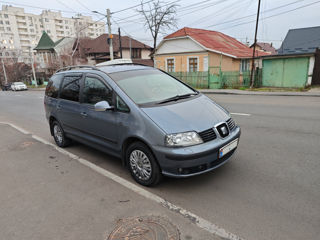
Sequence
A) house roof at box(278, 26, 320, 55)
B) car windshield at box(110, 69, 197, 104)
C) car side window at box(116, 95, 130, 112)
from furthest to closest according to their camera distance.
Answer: house roof at box(278, 26, 320, 55)
car windshield at box(110, 69, 197, 104)
car side window at box(116, 95, 130, 112)

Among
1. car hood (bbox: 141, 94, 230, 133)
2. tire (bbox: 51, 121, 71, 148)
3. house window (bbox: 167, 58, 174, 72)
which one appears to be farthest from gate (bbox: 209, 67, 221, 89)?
car hood (bbox: 141, 94, 230, 133)

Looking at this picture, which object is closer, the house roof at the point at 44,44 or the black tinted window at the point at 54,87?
the black tinted window at the point at 54,87

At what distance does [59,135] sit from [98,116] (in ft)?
6.80

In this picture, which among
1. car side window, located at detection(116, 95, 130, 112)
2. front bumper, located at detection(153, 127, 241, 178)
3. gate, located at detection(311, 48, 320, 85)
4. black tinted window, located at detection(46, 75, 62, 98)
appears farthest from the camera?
gate, located at detection(311, 48, 320, 85)

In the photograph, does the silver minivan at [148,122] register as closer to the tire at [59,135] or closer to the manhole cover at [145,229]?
the tire at [59,135]

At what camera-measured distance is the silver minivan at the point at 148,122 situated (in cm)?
289

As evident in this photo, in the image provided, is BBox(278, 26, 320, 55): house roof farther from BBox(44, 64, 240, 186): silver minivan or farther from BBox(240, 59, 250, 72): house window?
BBox(44, 64, 240, 186): silver minivan

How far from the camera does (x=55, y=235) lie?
245 cm

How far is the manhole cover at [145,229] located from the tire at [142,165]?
63 cm

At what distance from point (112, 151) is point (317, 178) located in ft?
10.6

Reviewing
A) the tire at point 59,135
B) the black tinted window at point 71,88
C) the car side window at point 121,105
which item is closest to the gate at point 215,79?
the tire at point 59,135

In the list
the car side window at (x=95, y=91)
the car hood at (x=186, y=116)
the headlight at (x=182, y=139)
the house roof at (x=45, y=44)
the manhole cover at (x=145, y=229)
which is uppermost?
the house roof at (x=45, y=44)

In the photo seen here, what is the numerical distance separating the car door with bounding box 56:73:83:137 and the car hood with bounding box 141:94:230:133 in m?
1.87

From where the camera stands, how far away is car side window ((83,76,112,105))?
3668mm
